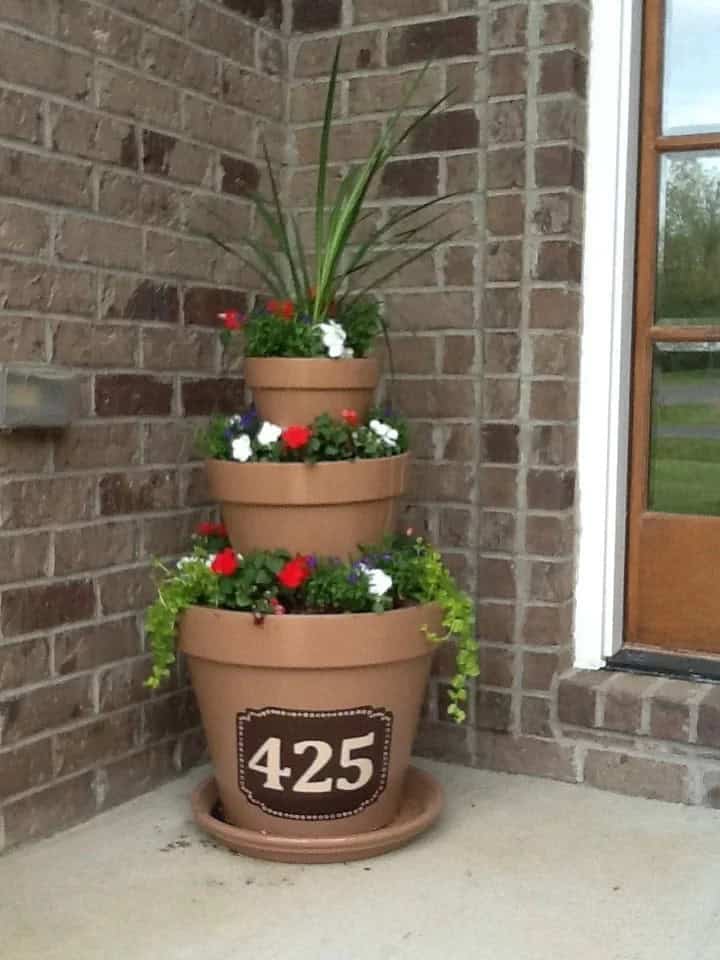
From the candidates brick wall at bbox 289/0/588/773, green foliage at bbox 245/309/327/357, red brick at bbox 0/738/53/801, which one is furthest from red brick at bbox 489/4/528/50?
red brick at bbox 0/738/53/801

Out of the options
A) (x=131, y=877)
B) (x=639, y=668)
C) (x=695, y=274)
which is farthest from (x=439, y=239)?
(x=131, y=877)

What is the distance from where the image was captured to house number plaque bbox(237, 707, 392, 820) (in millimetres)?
1978

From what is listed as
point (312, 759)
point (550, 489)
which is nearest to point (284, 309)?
point (550, 489)

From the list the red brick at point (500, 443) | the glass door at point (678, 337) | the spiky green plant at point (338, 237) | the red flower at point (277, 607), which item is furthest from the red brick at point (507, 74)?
the red flower at point (277, 607)

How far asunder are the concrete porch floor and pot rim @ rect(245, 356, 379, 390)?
0.84 m

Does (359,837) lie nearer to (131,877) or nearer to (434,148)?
(131,877)

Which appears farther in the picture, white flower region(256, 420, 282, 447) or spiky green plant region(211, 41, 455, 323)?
spiky green plant region(211, 41, 455, 323)

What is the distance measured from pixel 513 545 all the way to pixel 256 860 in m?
0.85

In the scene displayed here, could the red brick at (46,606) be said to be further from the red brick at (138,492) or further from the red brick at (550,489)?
the red brick at (550,489)

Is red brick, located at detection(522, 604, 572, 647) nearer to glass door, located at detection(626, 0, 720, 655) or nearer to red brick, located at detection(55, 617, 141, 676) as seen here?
glass door, located at detection(626, 0, 720, 655)

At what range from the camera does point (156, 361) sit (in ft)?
7.62

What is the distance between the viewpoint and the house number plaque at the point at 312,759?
6.49 feet

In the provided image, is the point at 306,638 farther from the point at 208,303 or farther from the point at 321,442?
the point at 208,303

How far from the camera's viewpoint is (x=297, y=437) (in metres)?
2.00
